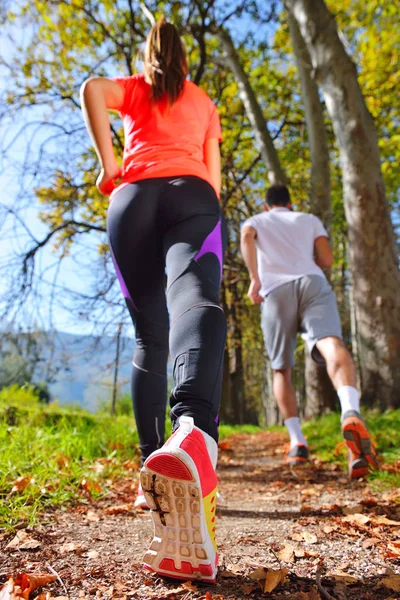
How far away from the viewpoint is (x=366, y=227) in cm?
518

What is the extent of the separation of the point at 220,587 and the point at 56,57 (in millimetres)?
11980

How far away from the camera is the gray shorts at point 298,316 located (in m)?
3.59

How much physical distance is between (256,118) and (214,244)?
840 cm

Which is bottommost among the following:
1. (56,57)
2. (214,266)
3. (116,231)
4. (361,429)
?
(361,429)

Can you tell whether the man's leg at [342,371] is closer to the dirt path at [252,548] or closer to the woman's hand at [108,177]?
the dirt path at [252,548]

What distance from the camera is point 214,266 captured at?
1723 millimetres

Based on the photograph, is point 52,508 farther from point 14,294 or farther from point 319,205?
point 319,205

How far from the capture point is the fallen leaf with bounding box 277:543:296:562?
4.81 feet

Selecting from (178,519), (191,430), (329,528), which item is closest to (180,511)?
(178,519)

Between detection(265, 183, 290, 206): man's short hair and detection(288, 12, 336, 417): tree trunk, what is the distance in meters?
3.69

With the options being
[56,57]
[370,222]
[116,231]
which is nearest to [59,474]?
[116,231]

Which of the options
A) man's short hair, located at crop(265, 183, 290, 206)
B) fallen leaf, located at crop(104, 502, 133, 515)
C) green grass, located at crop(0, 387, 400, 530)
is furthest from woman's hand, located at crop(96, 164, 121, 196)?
man's short hair, located at crop(265, 183, 290, 206)

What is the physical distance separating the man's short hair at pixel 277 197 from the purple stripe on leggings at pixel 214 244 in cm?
266

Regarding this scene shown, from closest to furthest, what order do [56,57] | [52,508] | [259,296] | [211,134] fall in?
[52,508], [211,134], [259,296], [56,57]
